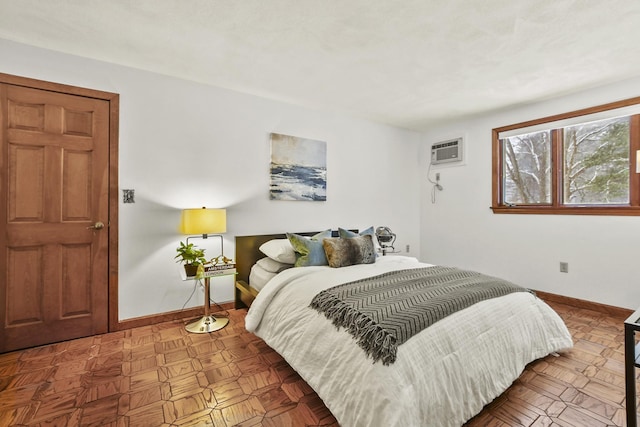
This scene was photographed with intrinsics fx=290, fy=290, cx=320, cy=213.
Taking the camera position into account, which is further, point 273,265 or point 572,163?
point 572,163

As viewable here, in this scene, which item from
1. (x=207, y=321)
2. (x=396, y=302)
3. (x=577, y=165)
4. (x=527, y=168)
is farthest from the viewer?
(x=527, y=168)

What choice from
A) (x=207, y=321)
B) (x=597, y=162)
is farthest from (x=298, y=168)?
(x=597, y=162)

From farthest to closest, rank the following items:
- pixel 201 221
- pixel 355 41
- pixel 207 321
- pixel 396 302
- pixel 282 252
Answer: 1. pixel 282 252
2. pixel 207 321
3. pixel 201 221
4. pixel 355 41
5. pixel 396 302

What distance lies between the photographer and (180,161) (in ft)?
9.32

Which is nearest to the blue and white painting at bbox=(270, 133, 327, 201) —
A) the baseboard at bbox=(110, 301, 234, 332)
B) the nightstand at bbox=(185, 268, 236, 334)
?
the nightstand at bbox=(185, 268, 236, 334)

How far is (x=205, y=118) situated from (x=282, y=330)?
87.6 inches

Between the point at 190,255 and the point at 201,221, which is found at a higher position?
the point at 201,221

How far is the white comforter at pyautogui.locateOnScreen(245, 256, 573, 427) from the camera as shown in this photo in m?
1.29

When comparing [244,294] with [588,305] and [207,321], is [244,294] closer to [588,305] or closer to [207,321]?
[207,321]

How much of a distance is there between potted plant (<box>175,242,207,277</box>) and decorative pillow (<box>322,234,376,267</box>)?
1172mm

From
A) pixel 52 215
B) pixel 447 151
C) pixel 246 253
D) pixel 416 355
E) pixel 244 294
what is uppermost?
pixel 447 151

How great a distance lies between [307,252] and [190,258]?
107cm

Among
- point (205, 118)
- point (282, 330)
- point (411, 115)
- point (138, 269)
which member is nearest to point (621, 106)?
point (411, 115)

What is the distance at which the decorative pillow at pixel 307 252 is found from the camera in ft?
8.97
